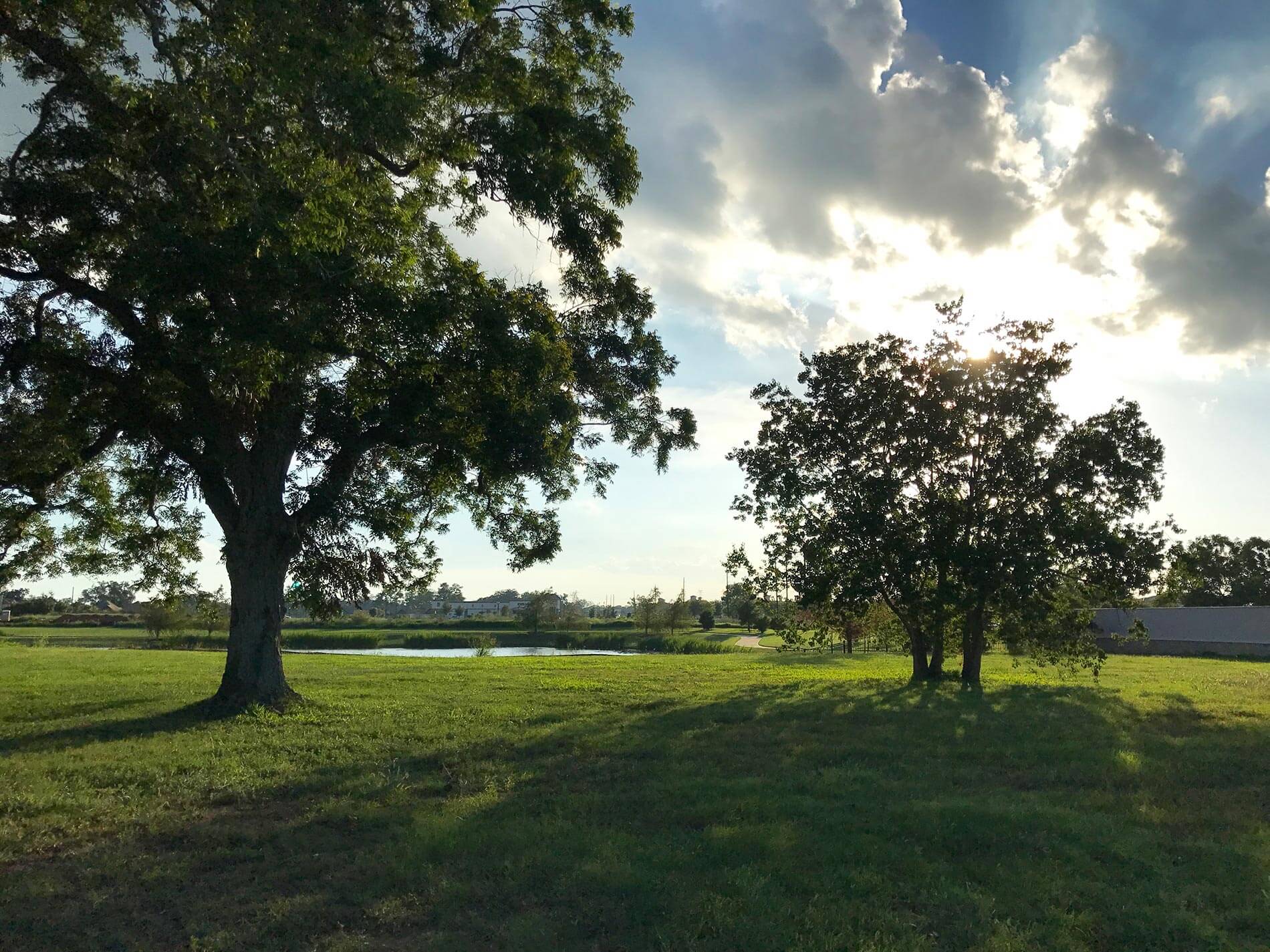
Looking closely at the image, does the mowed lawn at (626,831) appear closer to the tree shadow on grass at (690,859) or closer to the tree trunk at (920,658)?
the tree shadow on grass at (690,859)

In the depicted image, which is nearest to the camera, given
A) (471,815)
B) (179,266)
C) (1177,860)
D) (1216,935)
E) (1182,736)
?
(1216,935)

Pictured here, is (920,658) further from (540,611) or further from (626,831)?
(540,611)

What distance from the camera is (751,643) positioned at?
76688 millimetres

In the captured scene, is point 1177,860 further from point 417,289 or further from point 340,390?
point 340,390

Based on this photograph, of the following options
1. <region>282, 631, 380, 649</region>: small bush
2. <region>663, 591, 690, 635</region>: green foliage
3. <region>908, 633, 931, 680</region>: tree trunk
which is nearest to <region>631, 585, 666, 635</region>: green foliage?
<region>663, 591, 690, 635</region>: green foliage

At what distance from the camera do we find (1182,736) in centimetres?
1436

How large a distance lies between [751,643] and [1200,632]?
36.2 m

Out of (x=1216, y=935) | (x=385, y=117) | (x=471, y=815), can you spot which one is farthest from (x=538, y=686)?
(x=1216, y=935)

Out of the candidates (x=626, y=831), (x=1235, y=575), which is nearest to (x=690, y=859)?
(x=626, y=831)

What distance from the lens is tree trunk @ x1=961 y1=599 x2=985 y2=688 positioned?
26266 mm

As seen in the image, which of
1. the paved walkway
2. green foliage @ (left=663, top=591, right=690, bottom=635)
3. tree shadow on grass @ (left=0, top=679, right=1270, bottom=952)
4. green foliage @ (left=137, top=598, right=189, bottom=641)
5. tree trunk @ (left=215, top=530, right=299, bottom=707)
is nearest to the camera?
tree shadow on grass @ (left=0, top=679, right=1270, bottom=952)

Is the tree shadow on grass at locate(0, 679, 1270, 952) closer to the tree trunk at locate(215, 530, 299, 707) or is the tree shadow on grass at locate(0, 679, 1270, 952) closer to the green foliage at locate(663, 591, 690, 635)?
the tree trunk at locate(215, 530, 299, 707)

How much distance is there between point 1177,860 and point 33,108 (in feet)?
60.5

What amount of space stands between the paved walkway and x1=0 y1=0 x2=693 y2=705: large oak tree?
153 ft
